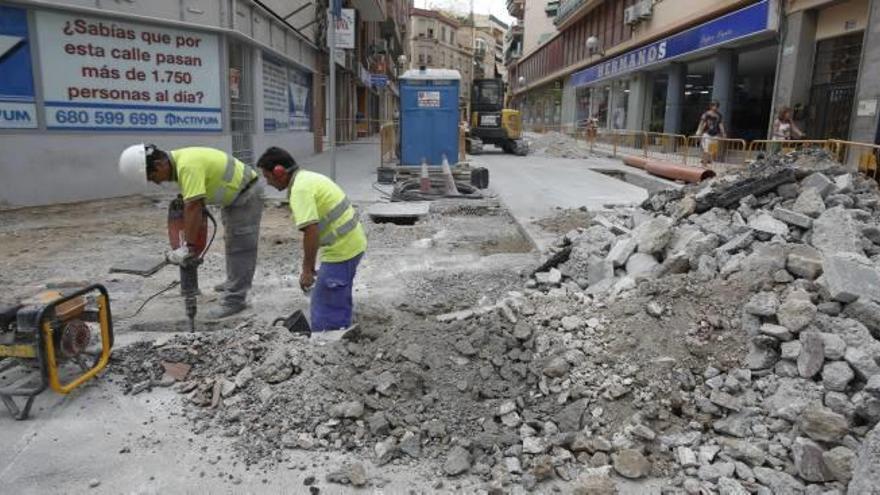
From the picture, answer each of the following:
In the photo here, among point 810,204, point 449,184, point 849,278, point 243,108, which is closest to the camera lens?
point 849,278

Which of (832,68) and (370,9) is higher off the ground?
(370,9)

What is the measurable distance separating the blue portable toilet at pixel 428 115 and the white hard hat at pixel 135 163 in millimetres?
10763

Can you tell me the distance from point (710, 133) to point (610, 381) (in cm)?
1523

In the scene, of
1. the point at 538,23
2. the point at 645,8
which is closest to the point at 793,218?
the point at 645,8

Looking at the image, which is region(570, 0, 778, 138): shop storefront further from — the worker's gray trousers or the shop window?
the worker's gray trousers

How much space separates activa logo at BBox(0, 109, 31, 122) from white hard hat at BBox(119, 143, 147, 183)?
7034 mm

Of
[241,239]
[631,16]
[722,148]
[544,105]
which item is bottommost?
[241,239]

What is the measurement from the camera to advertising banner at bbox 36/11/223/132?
34.0ft

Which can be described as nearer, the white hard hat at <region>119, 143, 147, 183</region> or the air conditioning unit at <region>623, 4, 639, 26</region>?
the white hard hat at <region>119, 143, 147, 183</region>

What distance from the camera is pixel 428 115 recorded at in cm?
1501

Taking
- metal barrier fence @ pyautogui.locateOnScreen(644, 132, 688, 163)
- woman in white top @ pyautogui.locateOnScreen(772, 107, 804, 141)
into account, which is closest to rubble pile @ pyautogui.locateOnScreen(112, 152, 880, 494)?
woman in white top @ pyautogui.locateOnScreen(772, 107, 804, 141)

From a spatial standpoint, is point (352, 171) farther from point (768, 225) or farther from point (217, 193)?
point (768, 225)

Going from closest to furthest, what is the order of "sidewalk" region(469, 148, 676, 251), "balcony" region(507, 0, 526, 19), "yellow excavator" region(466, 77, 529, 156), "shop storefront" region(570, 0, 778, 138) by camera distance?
"sidewalk" region(469, 148, 676, 251) < "shop storefront" region(570, 0, 778, 138) < "yellow excavator" region(466, 77, 529, 156) < "balcony" region(507, 0, 526, 19)

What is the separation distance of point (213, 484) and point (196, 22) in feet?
36.5
